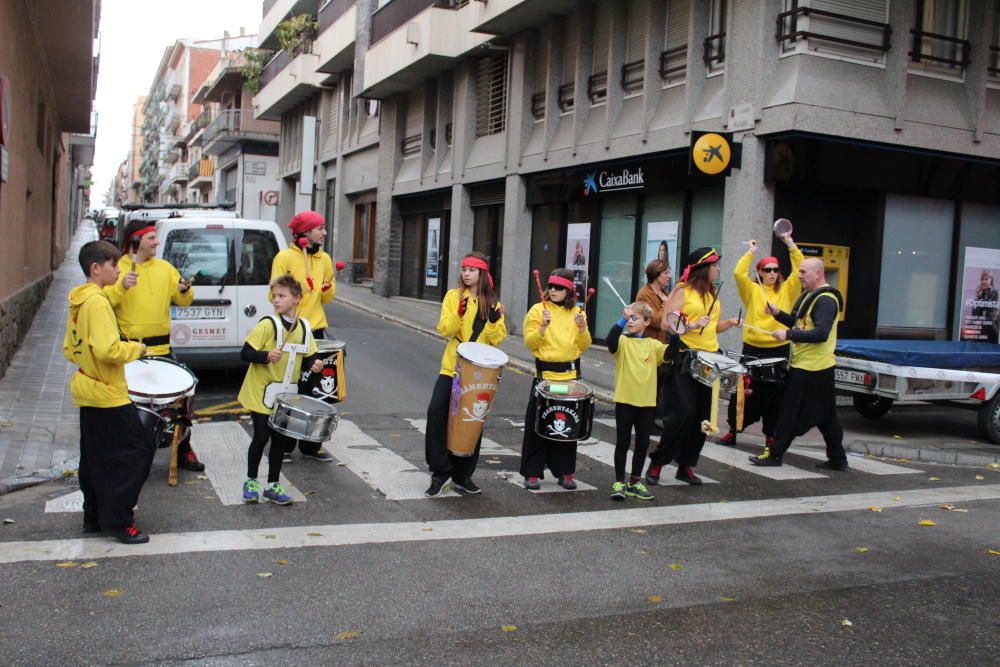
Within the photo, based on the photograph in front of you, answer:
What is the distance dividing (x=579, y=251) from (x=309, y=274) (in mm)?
10774

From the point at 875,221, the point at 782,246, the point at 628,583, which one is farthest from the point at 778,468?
the point at 875,221

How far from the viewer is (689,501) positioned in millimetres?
7543

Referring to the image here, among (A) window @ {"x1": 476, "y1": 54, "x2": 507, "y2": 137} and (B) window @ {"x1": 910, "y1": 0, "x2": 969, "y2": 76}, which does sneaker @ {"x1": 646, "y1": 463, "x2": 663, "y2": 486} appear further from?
(A) window @ {"x1": 476, "y1": 54, "x2": 507, "y2": 137}

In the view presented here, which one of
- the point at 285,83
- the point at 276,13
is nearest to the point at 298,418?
the point at 285,83

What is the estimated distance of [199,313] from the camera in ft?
36.8

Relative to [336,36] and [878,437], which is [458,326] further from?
[336,36]

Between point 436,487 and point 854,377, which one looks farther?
point 854,377

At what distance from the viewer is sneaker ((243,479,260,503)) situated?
22.2 feet

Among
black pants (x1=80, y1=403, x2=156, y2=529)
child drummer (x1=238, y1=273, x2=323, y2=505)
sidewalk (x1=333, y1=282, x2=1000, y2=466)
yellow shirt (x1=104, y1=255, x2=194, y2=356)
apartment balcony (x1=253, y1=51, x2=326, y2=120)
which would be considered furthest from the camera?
apartment balcony (x1=253, y1=51, x2=326, y2=120)

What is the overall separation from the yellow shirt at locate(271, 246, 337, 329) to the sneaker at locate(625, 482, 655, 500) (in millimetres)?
3032

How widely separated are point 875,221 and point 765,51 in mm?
3132

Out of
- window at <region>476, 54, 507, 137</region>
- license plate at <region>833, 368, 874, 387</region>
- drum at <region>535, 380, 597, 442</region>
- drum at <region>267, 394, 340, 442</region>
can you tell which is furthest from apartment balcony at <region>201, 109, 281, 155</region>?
drum at <region>267, 394, 340, 442</region>

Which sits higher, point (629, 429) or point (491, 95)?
point (491, 95)

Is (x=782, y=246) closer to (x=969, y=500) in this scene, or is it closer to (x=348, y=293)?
(x=969, y=500)
